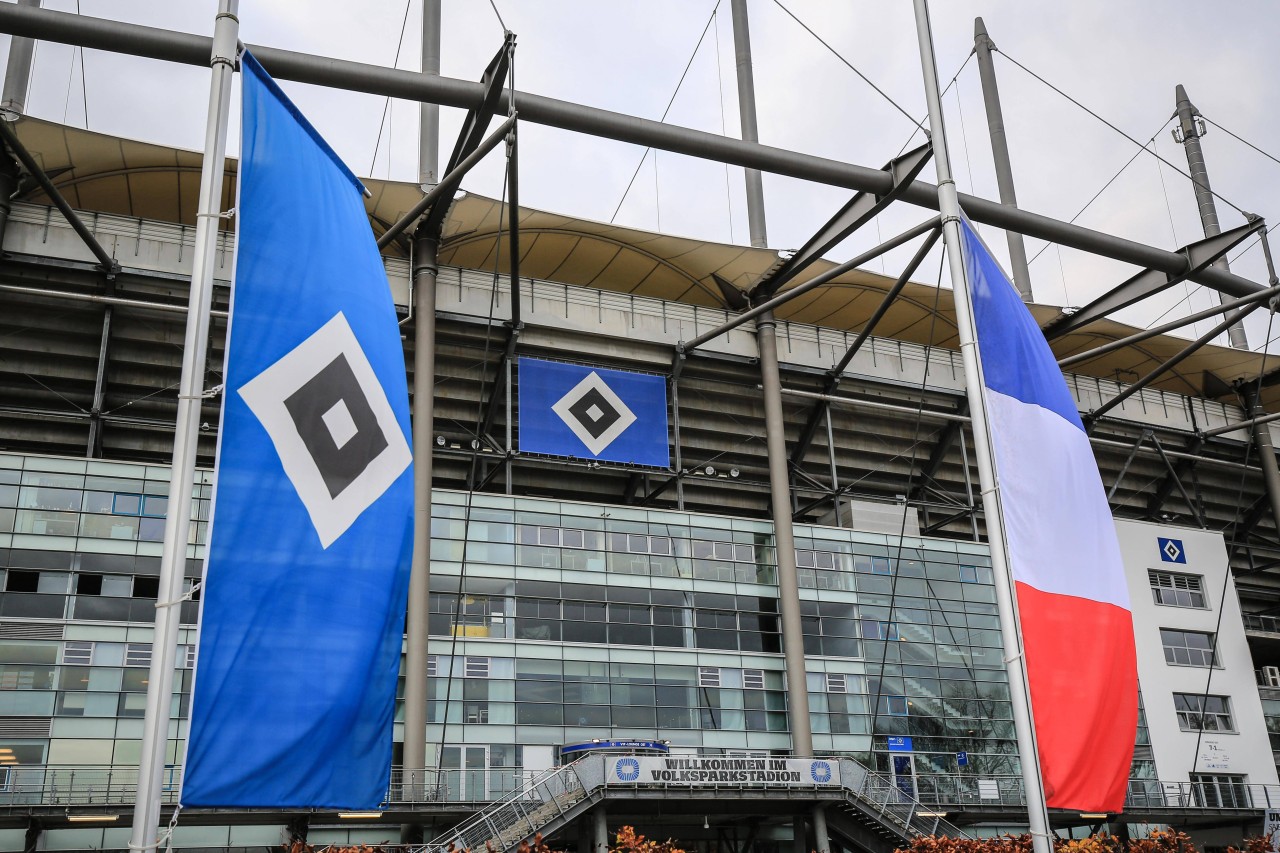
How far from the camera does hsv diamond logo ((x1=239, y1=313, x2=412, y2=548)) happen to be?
10.1m

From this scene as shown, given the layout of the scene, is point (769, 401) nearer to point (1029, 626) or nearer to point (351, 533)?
point (1029, 626)

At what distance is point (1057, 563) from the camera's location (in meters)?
13.8

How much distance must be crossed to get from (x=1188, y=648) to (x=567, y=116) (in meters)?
36.9

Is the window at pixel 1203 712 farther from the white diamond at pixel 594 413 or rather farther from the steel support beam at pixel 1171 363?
the white diamond at pixel 594 413

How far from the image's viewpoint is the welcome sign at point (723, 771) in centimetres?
3425

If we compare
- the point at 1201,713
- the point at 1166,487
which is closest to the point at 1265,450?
the point at 1166,487

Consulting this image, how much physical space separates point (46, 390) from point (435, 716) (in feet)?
57.4

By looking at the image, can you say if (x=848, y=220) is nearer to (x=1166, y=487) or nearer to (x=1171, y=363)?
(x=1171, y=363)

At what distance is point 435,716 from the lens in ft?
125

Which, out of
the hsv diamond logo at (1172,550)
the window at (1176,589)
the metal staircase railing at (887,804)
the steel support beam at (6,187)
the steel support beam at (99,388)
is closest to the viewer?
the steel support beam at (6,187)

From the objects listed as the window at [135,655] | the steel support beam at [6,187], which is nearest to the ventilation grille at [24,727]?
the window at [135,655]

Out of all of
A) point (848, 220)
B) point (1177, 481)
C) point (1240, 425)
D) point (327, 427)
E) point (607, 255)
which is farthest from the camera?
point (1177, 481)

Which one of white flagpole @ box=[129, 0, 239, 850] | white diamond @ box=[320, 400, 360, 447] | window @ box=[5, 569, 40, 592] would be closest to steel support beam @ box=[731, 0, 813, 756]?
window @ box=[5, 569, 40, 592]

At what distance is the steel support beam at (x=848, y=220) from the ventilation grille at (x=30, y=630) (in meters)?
26.9
